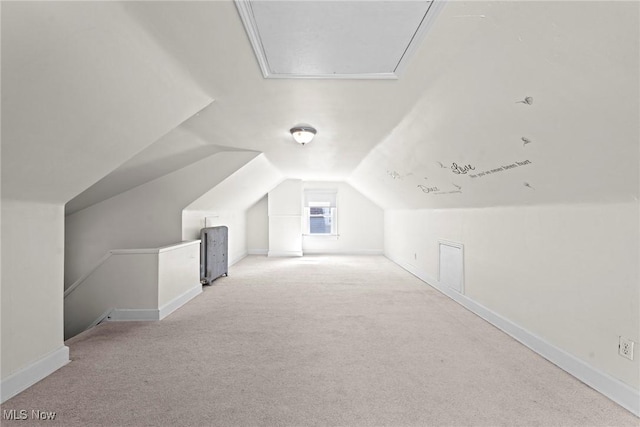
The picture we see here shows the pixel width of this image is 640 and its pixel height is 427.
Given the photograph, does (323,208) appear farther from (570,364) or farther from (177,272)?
(570,364)

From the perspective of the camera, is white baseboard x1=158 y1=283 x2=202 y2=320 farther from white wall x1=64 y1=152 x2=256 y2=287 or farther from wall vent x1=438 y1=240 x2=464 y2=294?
wall vent x1=438 y1=240 x2=464 y2=294

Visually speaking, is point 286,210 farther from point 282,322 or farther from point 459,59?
point 459,59

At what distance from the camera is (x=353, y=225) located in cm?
866

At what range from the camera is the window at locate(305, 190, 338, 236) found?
345 inches

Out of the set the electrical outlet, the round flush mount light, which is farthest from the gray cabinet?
the electrical outlet

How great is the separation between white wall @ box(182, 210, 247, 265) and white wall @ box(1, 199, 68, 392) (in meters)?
2.12

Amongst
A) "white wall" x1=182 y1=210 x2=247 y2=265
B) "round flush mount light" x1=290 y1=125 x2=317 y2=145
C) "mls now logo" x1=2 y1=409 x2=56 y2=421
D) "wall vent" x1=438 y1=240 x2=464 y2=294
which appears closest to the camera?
"mls now logo" x1=2 y1=409 x2=56 y2=421

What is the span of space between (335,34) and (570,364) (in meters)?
2.81

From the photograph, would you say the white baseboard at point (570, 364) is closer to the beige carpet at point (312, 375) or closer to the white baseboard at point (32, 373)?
the beige carpet at point (312, 375)

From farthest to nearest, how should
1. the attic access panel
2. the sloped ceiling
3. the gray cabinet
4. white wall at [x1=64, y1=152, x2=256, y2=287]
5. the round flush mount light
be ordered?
the gray cabinet
white wall at [x1=64, y1=152, x2=256, y2=287]
the round flush mount light
the attic access panel
the sloped ceiling

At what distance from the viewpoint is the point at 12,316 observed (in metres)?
1.95

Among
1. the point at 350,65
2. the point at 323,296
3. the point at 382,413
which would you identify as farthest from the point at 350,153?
the point at 382,413

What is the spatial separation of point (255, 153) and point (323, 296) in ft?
7.63

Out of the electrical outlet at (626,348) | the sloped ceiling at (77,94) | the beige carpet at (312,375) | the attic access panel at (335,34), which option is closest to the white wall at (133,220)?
the beige carpet at (312,375)
